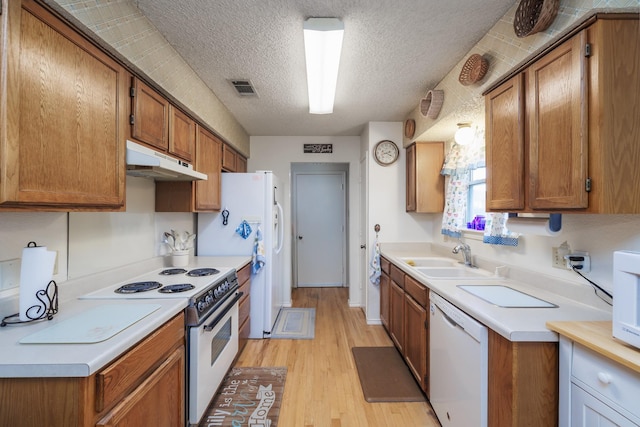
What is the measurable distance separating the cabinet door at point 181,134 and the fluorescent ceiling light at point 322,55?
1009 mm

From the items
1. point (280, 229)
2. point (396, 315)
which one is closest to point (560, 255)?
point (396, 315)

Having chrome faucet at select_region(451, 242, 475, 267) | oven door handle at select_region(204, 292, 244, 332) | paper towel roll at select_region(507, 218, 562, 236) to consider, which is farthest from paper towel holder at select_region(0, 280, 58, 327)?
chrome faucet at select_region(451, 242, 475, 267)

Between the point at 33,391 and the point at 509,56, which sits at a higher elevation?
the point at 509,56

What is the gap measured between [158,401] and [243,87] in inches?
89.4

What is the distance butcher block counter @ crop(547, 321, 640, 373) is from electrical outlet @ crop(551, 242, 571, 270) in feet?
1.46

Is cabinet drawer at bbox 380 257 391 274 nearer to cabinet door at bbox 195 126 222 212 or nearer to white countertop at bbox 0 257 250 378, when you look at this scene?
cabinet door at bbox 195 126 222 212

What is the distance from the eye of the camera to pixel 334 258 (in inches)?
194

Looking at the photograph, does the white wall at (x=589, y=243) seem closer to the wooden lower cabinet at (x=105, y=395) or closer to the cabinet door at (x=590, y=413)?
the cabinet door at (x=590, y=413)

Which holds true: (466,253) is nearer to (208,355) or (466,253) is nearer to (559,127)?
(559,127)

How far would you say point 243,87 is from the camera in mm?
2428

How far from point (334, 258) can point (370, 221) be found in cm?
182

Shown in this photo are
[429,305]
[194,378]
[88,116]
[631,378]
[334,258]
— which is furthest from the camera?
[334,258]

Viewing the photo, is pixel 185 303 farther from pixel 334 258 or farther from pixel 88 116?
pixel 334 258

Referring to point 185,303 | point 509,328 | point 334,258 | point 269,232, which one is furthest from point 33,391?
point 334,258
